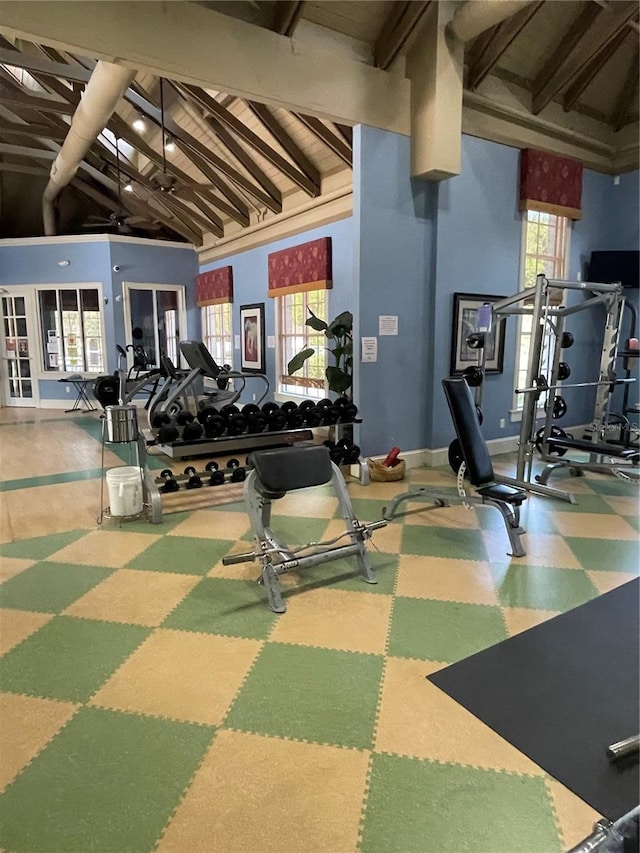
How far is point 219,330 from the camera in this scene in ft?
31.9

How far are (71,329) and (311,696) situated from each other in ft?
30.1

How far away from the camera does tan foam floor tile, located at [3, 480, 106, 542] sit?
137 inches

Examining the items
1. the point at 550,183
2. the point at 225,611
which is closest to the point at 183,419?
the point at 225,611

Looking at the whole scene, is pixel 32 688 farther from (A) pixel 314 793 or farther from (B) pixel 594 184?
(B) pixel 594 184

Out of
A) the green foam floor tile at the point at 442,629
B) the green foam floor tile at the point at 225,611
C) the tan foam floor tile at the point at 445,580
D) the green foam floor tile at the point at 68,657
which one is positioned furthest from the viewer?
the tan foam floor tile at the point at 445,580

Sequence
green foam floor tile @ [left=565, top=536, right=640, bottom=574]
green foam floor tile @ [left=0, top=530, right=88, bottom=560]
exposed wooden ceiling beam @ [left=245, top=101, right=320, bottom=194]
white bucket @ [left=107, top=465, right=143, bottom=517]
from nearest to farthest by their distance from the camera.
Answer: green foam floor tile @ [left=565, top=536, right=640, bottom=574] → green foam floor tile @ [left=0, top=530, right=88, bottom=560] → white bucket @ [left=107, top=465, right=143, bottom=517] → exposed wooden ceiling beam @ [left=245, top=101, right=320, bottom=194]

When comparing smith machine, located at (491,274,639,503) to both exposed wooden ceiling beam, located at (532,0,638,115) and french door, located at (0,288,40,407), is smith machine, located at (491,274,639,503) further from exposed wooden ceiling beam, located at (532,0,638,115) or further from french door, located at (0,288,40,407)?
french door, located at (0,288,40,407)

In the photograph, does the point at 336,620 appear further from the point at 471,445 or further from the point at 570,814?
the point at 471,445

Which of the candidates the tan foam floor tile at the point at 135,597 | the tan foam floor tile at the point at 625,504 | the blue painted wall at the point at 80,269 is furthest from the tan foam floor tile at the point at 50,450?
the tan foam floor tile at the point at 625,504

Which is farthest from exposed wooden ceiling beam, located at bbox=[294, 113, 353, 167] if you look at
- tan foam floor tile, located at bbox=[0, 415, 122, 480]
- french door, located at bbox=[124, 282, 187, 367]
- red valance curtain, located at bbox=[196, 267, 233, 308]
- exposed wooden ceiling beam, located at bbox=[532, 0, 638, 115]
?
french door, located at bbox=[124, 282, 187, 367]

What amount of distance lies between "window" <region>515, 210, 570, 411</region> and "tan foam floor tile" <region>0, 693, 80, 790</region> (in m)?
5.38

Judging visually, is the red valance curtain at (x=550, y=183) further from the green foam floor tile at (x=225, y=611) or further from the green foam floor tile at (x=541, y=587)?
the green foam floor tile at (x=225, y=611)

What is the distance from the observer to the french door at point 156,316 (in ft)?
30.9

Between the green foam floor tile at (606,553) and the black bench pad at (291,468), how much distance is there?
1643 millimetres
